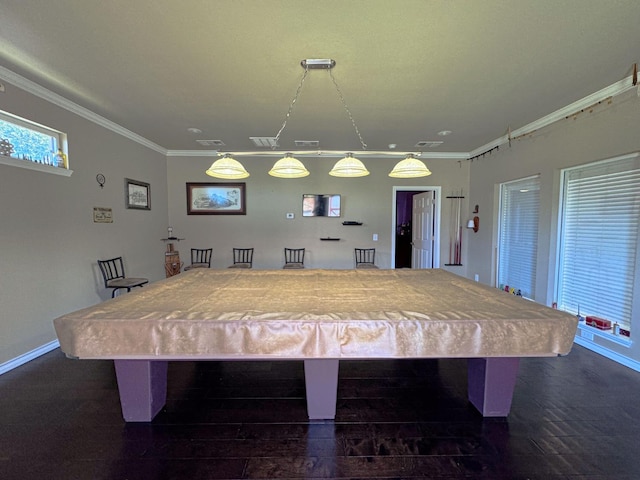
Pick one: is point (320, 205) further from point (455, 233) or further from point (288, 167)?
point (288, 167)

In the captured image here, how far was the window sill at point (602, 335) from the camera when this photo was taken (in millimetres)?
2631

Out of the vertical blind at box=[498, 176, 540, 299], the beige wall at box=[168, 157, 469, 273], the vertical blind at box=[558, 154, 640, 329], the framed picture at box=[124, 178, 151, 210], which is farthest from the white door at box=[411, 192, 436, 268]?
the framed picture at box=[124, 178, 151, 210]

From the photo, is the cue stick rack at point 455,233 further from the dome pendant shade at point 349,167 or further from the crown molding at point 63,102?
the crown molding at point 63,102

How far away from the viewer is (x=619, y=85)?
254 centimetres

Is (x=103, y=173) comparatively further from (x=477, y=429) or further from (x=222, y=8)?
(x=477, y=429)

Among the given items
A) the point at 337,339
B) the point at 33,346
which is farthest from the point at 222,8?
the point at 33,346

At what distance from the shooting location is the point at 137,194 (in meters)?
4.26

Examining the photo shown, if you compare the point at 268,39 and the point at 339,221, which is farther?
the point at 339,221

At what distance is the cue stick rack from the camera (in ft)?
17.4

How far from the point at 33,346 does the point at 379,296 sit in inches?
132

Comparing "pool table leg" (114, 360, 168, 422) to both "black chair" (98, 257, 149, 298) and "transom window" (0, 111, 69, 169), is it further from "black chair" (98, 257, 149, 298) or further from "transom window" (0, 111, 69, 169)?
"transom window" (0, 111, 69, 169)

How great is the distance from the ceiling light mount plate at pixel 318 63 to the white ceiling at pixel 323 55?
0.05 meters

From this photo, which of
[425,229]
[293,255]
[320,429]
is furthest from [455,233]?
[320,429]

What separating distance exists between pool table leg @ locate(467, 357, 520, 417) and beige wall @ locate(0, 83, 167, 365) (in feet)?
12.8
